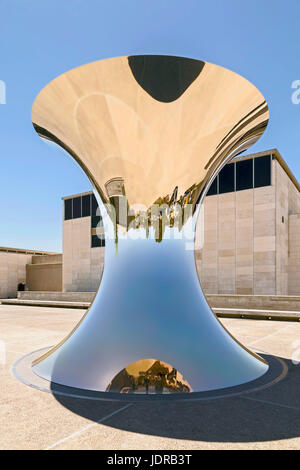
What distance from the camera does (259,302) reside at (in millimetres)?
16438

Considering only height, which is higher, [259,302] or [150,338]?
[150,338]

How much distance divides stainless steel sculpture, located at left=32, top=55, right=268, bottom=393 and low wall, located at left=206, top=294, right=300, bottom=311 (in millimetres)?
11278

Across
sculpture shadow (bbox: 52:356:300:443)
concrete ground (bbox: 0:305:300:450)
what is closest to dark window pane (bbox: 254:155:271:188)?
concrete ground (bbox: 0:305:300:450)

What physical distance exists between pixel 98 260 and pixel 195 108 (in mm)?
27963

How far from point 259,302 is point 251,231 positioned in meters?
7.67

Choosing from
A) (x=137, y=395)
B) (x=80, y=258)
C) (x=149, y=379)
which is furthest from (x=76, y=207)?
(x=137, y=395)

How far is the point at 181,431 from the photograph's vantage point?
9.83ft

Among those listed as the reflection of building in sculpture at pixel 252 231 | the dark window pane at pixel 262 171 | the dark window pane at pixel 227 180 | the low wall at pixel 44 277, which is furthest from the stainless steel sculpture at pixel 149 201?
the low wall at pixel 44 277

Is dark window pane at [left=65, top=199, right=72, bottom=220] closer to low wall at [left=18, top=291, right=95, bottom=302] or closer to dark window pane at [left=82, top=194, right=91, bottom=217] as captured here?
dark window pane at [left=82, top=194, right=91, bottom=217]

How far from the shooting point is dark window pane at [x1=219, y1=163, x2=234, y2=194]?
24.2 meters

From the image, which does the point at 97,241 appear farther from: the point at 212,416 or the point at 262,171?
the point at 212,416

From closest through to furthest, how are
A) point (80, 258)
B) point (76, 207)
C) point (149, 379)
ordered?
point (149, 379)
point (80, 258)
point (76, 207)

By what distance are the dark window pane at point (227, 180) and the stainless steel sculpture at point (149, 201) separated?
19.4 meters

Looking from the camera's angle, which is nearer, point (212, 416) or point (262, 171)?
point (212, 416)
